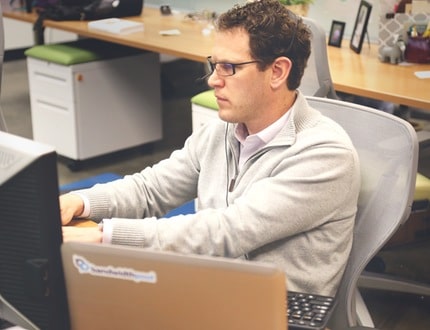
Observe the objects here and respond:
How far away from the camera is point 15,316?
3.88ft

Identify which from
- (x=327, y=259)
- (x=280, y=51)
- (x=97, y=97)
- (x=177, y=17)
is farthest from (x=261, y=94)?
(x=177, y=17)

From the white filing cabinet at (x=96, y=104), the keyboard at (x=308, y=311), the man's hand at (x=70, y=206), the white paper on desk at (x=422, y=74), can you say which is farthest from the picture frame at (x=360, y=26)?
the keyboard at (x=308, y=311)

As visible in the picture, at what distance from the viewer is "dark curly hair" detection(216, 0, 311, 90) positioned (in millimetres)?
1561

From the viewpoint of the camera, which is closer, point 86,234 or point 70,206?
point 86,234

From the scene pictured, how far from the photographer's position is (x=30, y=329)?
1.17 m

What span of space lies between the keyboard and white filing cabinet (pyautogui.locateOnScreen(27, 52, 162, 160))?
2859 mm

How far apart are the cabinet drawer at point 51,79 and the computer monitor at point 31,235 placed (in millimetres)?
2970

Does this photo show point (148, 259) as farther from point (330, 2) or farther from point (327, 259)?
point (330, 2)

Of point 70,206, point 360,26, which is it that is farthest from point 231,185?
point 360,26

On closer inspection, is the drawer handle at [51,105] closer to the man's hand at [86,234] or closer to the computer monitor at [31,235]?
the man's hand at [86,234]

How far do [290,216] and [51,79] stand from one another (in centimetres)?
294

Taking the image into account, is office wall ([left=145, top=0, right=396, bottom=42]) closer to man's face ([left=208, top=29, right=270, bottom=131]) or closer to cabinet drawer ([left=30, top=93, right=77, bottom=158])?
cabinet drawer ([left=30, top=93, right=77, bottom=158])

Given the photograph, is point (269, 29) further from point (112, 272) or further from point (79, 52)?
point (79, 52)

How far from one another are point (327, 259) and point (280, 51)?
45cm
